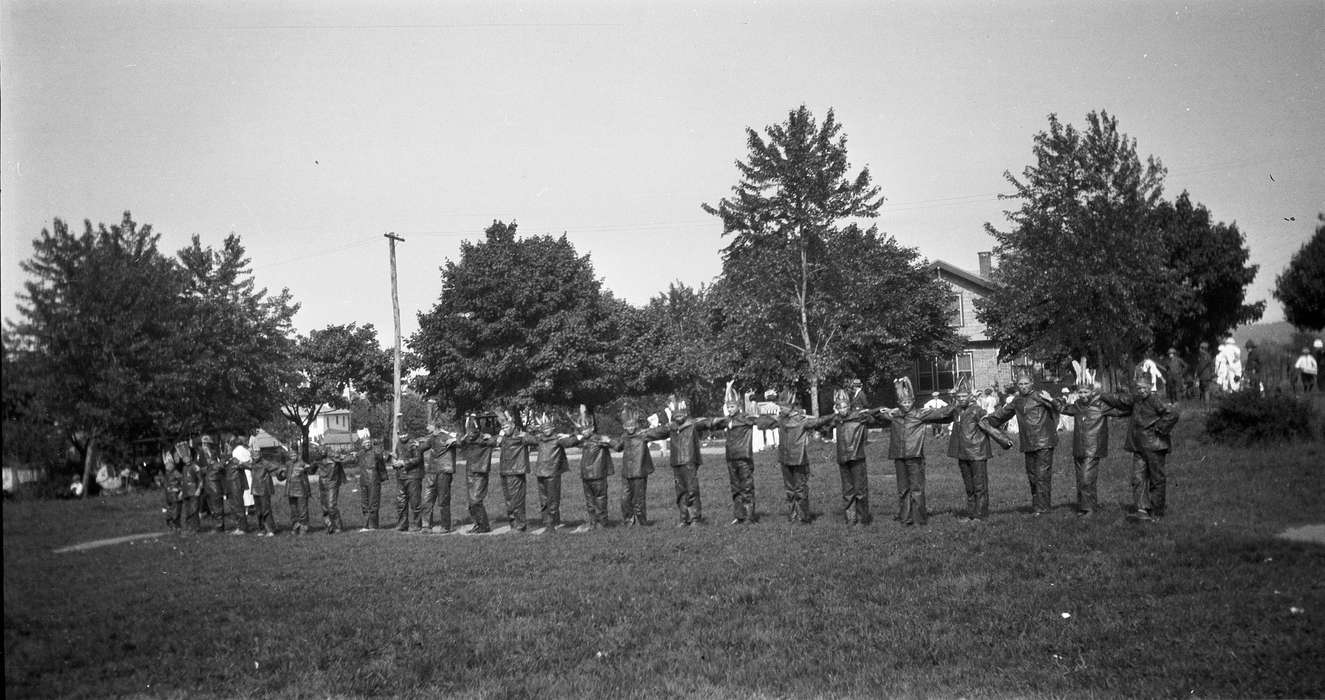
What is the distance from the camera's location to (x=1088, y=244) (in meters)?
23.0

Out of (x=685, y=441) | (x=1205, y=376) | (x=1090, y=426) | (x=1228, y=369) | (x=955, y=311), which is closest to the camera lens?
(x=1090, y=426)

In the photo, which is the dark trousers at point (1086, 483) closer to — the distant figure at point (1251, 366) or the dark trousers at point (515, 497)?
the dark trousers at point (515, 497)

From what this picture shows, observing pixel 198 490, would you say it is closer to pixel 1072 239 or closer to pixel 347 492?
pixel 347 492

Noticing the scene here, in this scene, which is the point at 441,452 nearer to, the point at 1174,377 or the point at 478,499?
the point at 478,499

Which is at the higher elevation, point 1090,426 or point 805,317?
point 805,317

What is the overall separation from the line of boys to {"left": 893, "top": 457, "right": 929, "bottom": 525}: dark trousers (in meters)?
→ 0.01

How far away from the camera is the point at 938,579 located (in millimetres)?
9078

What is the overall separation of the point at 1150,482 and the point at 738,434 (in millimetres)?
5579

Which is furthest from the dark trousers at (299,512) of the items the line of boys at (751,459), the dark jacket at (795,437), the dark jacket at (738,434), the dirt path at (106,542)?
the dark jacket at (795,437)

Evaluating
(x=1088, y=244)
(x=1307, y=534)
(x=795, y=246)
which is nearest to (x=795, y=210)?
(x=795, y=246)

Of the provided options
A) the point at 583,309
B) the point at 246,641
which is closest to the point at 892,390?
the point at 583,309

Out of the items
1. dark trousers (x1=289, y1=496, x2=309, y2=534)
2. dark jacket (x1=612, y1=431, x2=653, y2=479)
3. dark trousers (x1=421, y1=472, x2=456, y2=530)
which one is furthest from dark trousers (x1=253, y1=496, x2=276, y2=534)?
dark jacket (x1=612, y1=431, x2=653, y2=479)

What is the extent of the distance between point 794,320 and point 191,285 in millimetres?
17640

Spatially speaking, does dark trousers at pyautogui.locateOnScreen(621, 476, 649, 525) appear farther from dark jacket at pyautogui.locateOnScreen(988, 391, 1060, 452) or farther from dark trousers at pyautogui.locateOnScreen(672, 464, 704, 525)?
dark jacket at pyautogui.locateOnScreen(988, 391, 1060, 452)
